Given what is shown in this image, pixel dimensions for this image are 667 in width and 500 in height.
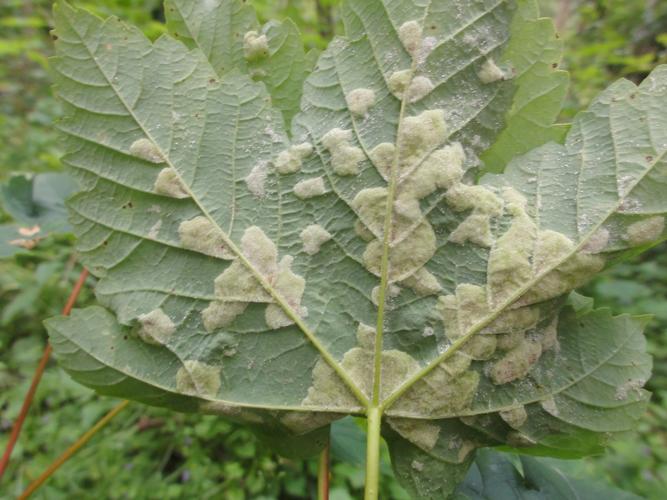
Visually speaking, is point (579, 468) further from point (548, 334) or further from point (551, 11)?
point (551, 11)

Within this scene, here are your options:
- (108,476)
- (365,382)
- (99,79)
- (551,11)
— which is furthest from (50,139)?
(551,11)

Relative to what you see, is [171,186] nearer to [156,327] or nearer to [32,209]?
[156,327]

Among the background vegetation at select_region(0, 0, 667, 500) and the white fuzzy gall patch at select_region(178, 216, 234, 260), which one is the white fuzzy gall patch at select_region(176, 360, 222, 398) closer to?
the white fuzzy gall patch at select_region(178, 216, 234, 260)

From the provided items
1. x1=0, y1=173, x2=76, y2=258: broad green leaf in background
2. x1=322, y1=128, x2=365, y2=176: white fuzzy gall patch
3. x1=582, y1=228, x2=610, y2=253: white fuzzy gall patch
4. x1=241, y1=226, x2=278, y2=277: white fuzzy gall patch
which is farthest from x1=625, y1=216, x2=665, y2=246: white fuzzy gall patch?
x1=0, y1=173, x2=76, y2=258: broad green leaf in background

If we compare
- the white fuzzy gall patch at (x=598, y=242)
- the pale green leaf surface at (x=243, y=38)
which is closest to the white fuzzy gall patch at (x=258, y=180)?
the pale green leaf surface at (x=243, y=38)

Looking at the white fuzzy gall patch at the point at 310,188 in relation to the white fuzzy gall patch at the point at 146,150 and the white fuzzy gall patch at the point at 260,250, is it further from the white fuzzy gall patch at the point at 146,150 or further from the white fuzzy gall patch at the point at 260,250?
the white fuzzy gall patch at the point at 146,150
